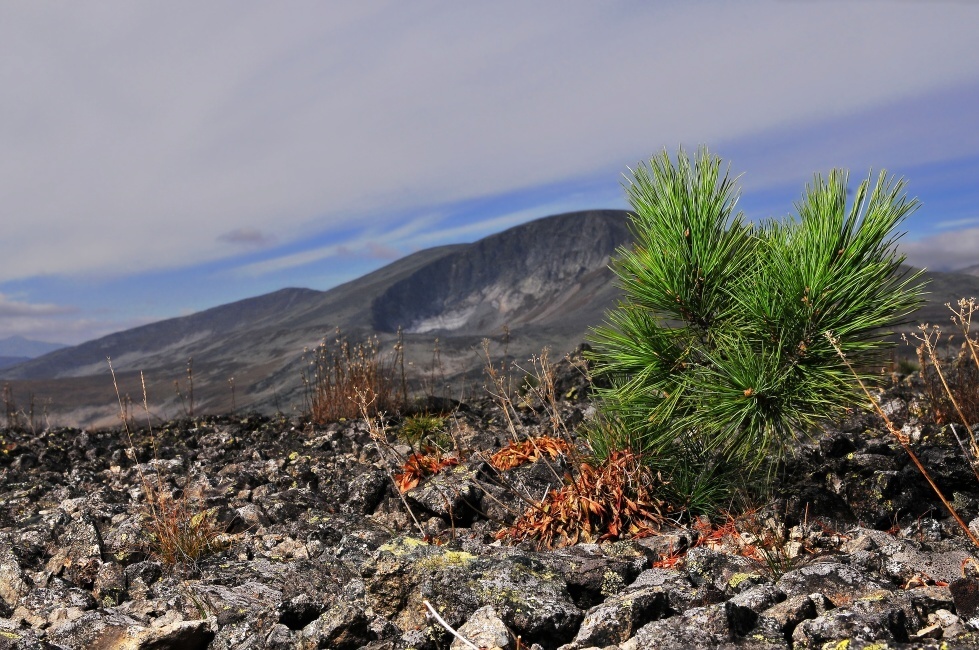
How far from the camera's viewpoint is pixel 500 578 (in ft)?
10.7

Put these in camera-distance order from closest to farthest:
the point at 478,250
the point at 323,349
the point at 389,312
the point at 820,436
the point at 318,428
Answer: the point at 820,436, the point at 318,428, the point at 323,349, the point at 389,312, the point at 478,250

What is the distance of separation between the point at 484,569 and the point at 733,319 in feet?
6.63

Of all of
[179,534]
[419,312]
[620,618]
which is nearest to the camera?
[620,618]

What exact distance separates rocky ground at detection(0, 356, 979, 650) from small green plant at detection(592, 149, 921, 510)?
54 centimetres

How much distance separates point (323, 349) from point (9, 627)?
7338 millimetres

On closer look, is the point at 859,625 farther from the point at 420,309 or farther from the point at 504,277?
the point at 504,277

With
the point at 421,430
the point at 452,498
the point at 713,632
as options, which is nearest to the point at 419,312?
the point at 421,430

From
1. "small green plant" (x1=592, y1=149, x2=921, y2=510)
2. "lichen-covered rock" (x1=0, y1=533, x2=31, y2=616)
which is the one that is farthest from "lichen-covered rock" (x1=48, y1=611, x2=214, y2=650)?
"small green plant" (x1=592, y1=149, x2=921, y2=510)

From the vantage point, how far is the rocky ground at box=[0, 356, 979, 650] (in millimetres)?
2826

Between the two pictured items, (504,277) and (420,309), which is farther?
(504,277)

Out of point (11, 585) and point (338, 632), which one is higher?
point (11, 585)

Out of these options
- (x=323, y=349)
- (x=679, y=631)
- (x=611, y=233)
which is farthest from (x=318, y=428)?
(x=611, y=233)

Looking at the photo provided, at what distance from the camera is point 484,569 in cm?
338

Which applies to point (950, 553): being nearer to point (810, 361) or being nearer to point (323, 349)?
point (810, 361)
